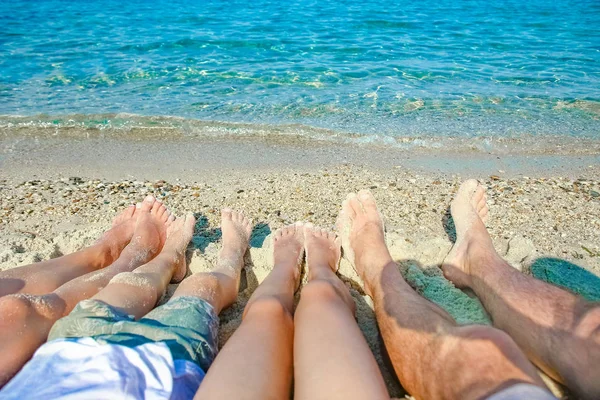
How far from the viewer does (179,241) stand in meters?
2.95

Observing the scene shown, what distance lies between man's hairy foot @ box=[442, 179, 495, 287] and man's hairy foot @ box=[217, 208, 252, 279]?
122 centimetres

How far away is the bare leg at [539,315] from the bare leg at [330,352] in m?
0.68

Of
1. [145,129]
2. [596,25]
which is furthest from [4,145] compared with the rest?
[596,25]

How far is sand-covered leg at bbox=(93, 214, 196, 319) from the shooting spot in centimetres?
202

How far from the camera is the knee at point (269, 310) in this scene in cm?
Result: 191

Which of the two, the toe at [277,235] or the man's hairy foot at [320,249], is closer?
the man's hairy foot at [320,249]

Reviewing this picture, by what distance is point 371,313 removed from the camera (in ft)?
8.09

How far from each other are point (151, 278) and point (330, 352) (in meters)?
1.16

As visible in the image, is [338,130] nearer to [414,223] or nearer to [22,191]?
[414,223]

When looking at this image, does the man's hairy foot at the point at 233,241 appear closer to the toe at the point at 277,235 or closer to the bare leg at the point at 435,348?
the toe at the point at 277,235

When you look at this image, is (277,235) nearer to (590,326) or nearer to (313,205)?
(313,205)

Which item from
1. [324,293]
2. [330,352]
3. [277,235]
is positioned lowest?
[277,235]

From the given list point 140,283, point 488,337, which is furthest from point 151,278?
point 488,337

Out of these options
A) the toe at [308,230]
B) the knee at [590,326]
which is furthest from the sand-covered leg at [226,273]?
the knee at [590,326]
